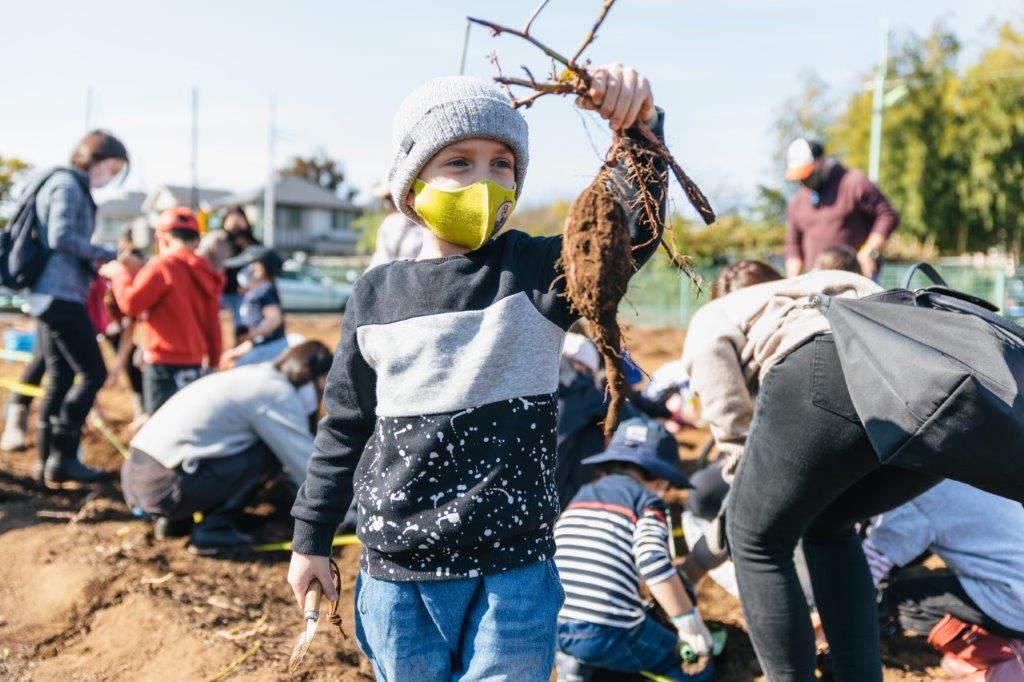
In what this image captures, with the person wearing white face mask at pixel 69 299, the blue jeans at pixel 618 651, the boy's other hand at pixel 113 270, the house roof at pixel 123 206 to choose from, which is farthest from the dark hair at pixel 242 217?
the house roof at pixel 123 206

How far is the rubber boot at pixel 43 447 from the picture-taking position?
174 inches

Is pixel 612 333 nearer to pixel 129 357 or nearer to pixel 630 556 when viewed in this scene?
pixel 630 556

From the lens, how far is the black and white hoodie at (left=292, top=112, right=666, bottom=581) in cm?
155

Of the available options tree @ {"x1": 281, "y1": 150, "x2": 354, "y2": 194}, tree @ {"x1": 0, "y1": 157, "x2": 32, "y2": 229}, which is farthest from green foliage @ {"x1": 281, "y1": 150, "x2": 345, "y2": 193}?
tree @ {"x1": 0, "y1": 157, "x2": 32, "y2": 229}

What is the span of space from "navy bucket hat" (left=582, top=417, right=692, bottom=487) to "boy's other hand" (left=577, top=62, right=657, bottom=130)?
1.67m

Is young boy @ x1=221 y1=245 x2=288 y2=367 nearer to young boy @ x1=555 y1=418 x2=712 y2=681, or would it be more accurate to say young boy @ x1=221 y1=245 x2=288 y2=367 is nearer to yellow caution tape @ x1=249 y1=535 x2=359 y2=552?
yellow caution tape @ x1=249 y1=535 x2=359 y2=552

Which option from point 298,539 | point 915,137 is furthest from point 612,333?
point 915,137

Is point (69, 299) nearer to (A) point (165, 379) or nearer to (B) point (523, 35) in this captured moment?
(A) point (165, 379)

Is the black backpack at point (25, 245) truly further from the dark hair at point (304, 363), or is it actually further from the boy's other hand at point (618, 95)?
the boy's other hand at point (618, 95)

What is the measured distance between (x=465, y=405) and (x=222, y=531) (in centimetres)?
258

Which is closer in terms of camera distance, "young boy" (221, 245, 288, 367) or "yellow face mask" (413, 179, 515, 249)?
"yellow face mask" (413, 179, 515, 249)

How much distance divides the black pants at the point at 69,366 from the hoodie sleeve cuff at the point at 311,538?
10.3 ft

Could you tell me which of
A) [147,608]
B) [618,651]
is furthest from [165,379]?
[618,651]

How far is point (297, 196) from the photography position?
56.6m
